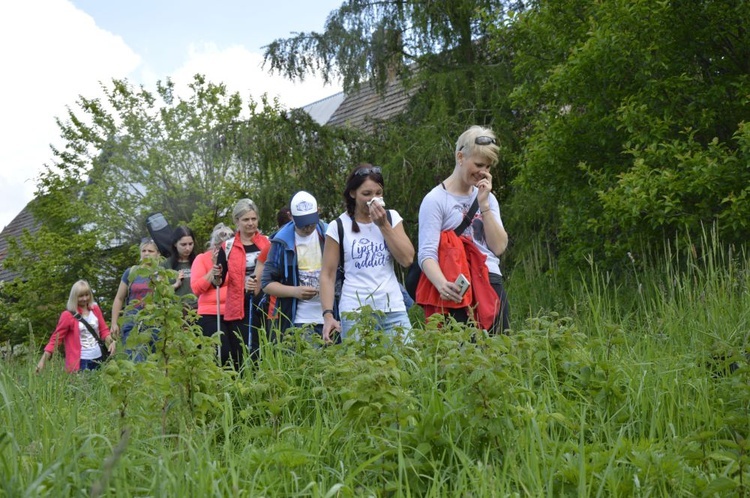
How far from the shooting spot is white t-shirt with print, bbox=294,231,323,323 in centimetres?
627

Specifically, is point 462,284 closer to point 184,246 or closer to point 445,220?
point 445,220

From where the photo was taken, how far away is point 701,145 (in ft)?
32.1

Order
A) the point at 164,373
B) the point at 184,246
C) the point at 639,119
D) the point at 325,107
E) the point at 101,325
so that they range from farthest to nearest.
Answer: the point at 325,107, the point at 101,325, the point at 639,119, the point at 184,246, the point at 164,373

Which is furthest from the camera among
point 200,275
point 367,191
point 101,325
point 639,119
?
point 101,325

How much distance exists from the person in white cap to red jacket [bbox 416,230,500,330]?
100 centimetres

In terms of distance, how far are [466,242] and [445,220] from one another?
0.56 feet

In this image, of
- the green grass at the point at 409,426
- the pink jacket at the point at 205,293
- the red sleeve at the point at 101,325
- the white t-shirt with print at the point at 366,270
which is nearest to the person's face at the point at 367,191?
the white t-shirt with print at the point at 366,270

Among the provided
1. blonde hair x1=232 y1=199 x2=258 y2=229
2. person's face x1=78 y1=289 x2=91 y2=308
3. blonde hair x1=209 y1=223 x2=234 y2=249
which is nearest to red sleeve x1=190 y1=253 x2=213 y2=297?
blonde hair x1=209 y1=223 x2=234 y2=249

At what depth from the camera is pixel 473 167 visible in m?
5.44

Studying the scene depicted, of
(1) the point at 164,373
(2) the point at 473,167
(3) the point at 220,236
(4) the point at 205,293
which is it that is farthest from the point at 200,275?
(1) the point at 164,373

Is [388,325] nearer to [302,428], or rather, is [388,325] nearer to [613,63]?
[302,428]

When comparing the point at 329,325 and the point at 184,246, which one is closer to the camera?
the point at 329,325

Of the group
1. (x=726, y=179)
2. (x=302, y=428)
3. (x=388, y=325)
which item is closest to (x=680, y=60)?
(x=726, y=179)

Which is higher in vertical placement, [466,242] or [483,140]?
[483,140]
